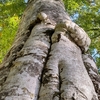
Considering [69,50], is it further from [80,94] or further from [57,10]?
[57,10]

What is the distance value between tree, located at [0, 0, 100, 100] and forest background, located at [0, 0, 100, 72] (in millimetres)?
3328

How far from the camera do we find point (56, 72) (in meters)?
1.80

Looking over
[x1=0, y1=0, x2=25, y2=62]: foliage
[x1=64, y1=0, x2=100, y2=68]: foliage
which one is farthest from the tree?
[x1=64, y1=0, x2=100, y2=68]: foliage

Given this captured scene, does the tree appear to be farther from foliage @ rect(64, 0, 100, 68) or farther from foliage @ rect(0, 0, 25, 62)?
foliage @ rect(64, 0, 100, 68)

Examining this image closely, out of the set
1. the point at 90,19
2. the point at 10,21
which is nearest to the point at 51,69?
the point at 10,21

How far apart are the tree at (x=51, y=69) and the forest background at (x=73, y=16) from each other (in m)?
3.33

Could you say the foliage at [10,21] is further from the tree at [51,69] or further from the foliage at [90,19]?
the tree at [51,69]

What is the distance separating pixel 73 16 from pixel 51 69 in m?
5.98

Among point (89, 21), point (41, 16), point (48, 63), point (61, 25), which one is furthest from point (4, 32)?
point (48, 63)

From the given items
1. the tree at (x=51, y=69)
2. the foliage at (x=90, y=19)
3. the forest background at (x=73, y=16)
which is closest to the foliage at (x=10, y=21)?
the forest background at (x=73, y=16)

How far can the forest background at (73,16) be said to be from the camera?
5977 millimetres

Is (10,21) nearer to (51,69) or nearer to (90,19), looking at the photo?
(90,19)

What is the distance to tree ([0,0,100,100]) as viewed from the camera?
158cm

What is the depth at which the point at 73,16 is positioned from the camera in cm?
762
